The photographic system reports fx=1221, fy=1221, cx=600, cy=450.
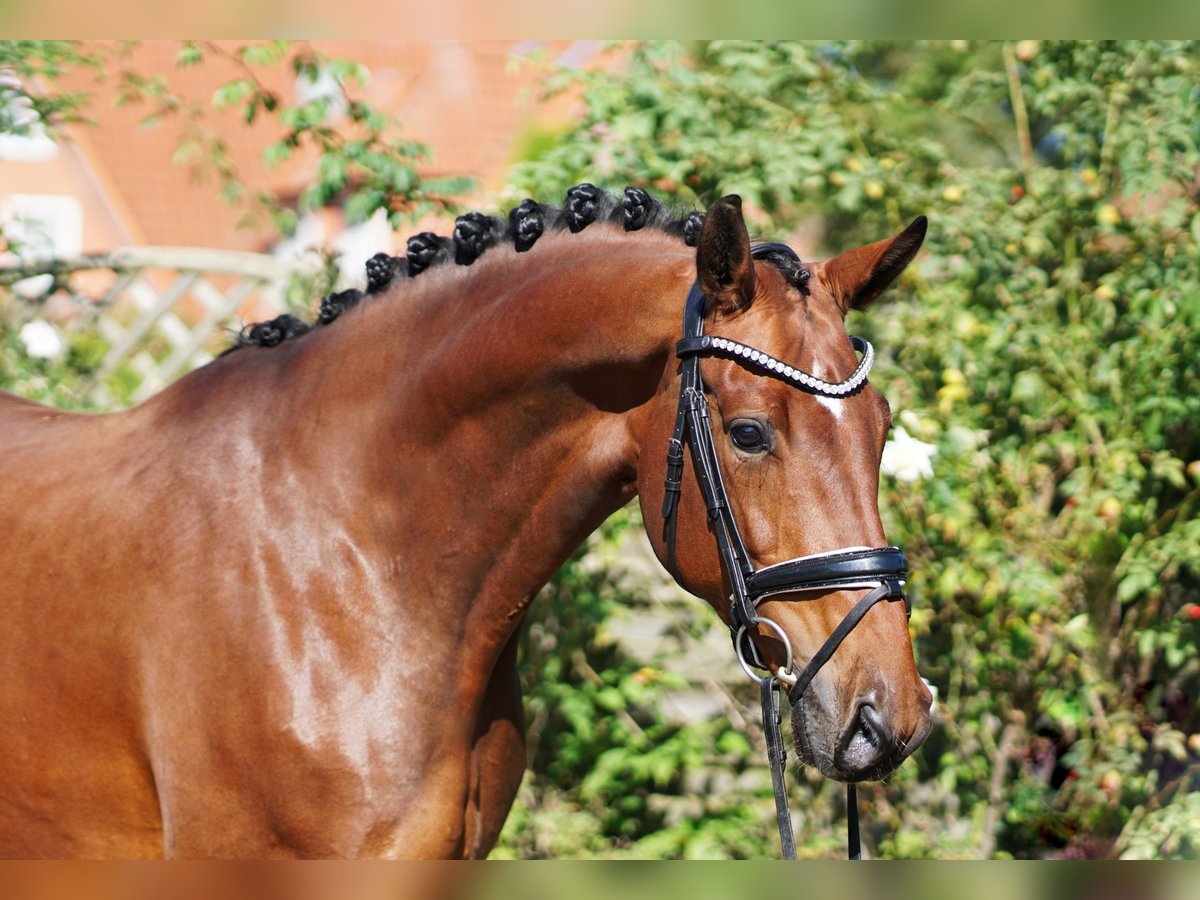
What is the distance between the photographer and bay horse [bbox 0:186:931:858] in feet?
6.96

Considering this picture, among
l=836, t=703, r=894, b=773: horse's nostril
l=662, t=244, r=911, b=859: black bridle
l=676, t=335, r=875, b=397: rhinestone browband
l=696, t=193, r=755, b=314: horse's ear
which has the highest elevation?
l=696, t=193, r=755, b=314: horse's ear

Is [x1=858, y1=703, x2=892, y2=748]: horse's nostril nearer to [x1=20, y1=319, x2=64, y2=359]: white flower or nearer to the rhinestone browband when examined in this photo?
the rhinestone browband

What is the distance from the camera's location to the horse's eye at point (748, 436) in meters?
2.10

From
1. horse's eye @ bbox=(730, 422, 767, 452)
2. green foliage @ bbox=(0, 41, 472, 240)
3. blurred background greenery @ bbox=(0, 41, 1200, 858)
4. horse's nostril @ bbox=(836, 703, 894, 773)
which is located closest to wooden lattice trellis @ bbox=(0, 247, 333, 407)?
green foliage @ bbox=(0, 41, 472, 240)

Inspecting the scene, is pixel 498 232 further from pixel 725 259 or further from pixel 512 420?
pixel 725 259

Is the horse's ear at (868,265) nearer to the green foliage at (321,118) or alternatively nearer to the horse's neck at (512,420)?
the horse's neck at (512,420)

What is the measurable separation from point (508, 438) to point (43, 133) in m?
3.57

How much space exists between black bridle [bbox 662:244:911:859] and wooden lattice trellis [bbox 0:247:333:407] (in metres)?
2.93

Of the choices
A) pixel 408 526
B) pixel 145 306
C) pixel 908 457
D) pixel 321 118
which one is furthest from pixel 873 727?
pixel 145 306

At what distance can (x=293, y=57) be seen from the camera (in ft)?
14.6

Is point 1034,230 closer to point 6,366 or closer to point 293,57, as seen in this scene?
point 293,57

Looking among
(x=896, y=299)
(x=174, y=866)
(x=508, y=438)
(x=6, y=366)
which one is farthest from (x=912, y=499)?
(x=6, y=366)

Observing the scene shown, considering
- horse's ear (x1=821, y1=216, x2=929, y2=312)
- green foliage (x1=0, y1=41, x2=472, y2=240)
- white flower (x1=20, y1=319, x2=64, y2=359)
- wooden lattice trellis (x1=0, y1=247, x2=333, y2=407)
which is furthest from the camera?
white flower (x1=20, y1=319, x2=64, y2=359)

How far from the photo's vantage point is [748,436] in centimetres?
211
